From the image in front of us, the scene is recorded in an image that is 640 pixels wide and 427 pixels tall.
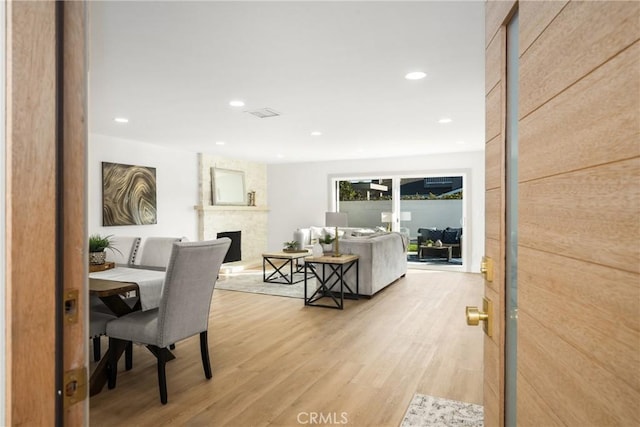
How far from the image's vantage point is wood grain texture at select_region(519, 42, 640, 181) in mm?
481

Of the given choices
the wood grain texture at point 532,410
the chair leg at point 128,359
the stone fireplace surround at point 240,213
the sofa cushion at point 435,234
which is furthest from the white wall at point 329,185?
the wood grain texture at point 532,410

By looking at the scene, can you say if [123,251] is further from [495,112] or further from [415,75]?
[495,112]

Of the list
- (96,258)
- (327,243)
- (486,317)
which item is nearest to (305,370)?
(96,258)

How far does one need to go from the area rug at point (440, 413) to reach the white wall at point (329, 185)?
551cm

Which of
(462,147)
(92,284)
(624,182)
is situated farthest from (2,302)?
(462,147)

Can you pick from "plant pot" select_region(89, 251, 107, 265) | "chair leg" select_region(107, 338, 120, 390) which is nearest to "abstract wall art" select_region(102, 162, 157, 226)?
"plant pot" select_region(89, 251, 107, 265)

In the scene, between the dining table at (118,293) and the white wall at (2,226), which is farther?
the dining table at (118,293)

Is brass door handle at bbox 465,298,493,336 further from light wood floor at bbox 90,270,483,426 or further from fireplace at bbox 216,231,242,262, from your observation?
fireplace at bbox 216,231,242,262

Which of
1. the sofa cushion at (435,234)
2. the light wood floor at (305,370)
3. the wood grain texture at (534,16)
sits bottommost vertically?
the light wood floor at (305,370)

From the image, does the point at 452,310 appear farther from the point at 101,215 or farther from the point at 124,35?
the point at 101,215

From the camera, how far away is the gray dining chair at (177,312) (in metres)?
2.50

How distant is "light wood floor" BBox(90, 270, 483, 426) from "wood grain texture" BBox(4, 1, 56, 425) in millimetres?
1956

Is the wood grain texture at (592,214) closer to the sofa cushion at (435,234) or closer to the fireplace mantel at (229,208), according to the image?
the fireplace mantel at (229,208)

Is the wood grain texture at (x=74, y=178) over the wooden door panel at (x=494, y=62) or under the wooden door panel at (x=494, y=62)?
under
